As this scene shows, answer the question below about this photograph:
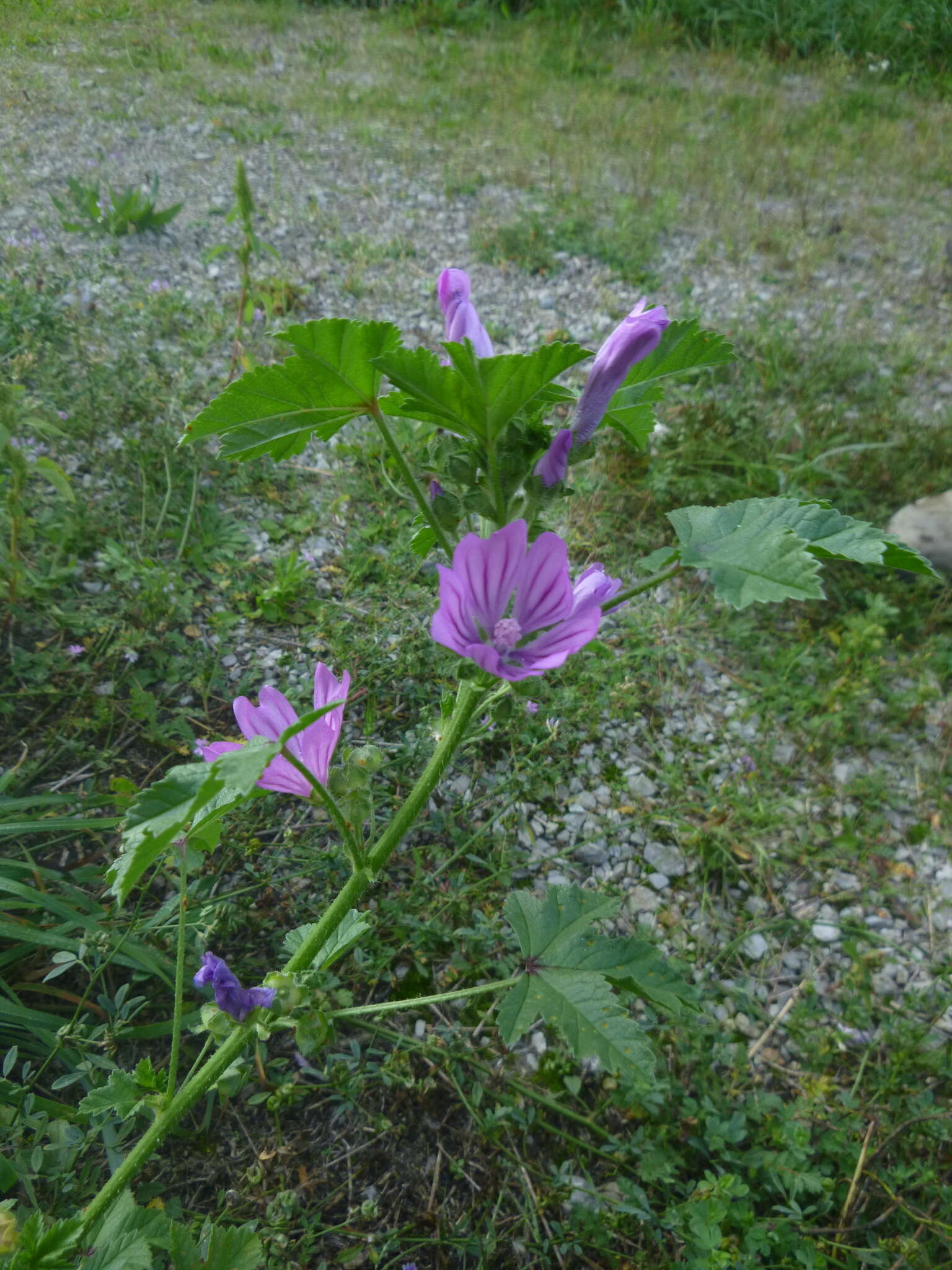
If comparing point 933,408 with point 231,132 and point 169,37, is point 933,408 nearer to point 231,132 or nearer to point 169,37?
point 231,132

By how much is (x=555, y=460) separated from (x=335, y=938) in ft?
3.20

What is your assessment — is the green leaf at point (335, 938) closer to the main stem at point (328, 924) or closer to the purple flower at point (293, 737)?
the main stem at point (328, 924)

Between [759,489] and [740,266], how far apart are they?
2372 millimetres

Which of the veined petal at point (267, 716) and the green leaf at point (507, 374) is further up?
the green leaf at point (507, 374)

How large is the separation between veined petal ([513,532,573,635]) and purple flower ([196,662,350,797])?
0.32 meters

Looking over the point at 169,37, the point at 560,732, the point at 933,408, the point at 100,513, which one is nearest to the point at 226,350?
the point at 100,513

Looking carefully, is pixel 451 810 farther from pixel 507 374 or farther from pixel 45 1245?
pixel 507 374

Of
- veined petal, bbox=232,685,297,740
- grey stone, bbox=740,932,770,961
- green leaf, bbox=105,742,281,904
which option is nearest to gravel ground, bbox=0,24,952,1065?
grey stone, bbox=740,932,770,961

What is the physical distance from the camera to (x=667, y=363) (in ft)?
4.19

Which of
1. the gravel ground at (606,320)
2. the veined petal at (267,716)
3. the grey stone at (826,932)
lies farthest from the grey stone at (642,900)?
the veined petal at (267,716)

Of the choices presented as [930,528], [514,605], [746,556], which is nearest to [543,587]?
[514,605]

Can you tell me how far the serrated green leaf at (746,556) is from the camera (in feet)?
3.41

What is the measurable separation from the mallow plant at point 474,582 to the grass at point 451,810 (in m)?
0.42

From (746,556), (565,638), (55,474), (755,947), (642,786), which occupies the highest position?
(746,556)
